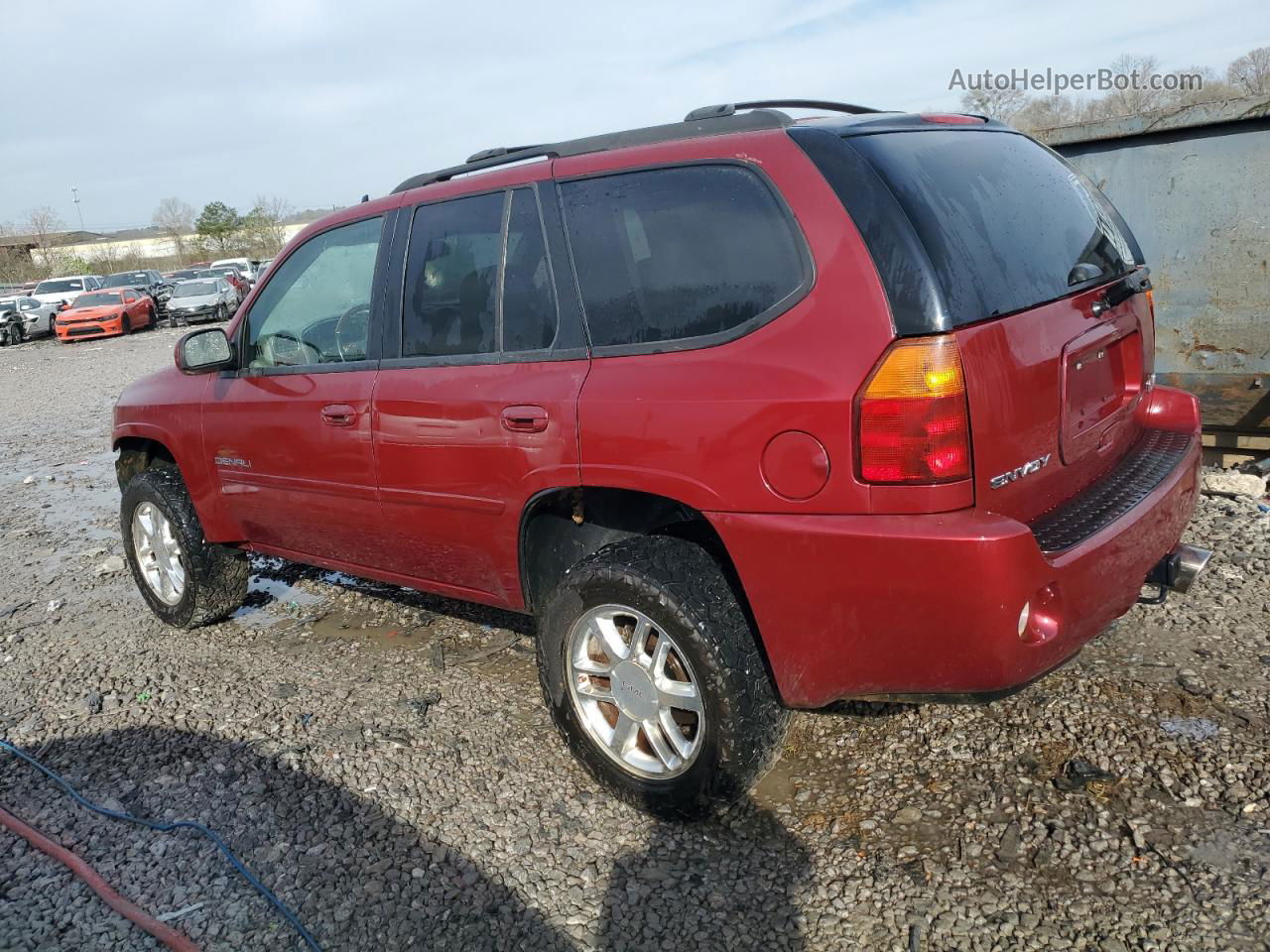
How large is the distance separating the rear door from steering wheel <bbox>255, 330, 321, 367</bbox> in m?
0.54

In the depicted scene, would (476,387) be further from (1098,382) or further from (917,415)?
(1098,382)

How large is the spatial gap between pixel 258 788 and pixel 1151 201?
17.8ft

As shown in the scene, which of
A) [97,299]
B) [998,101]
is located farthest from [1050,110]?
[97,299]

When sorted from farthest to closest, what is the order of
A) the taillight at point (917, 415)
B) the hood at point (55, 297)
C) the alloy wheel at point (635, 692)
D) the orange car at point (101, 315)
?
the hood at point (55, 297)
the orange car at point (101, 315)
the alloy wheel at point (635, 692)
the taillight at point (917, 415)

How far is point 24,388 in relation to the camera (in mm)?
16938

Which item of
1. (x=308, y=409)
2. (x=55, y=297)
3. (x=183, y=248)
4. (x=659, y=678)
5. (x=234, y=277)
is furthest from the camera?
(x=183, y=248)

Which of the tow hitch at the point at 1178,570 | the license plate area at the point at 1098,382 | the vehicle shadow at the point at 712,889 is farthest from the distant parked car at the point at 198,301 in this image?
the tow hitch at the point at 1178,570

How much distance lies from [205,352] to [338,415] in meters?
0.93

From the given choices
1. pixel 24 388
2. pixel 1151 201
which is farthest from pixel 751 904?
pixel 24 388

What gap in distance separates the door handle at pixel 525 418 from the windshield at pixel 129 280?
34797 mm

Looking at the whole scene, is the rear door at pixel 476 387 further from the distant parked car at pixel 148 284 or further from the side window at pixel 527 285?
the distant parked car at pixel 148 284

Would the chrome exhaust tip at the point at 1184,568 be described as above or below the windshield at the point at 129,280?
below

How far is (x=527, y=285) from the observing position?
316 centimetres

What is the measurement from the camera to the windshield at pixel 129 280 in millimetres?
33594
